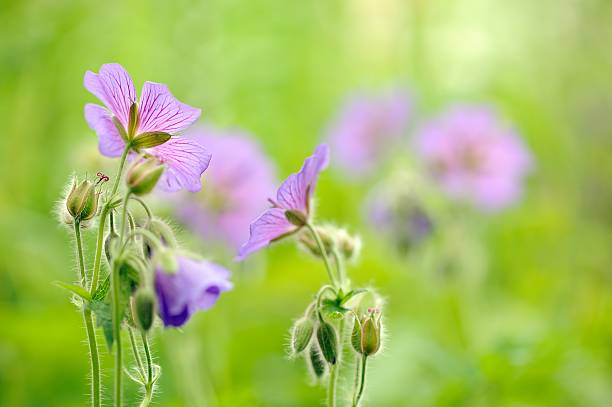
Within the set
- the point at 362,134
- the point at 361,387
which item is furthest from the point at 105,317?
the point at 362,134

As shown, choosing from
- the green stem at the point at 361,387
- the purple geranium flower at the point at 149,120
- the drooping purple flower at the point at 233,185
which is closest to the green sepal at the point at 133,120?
the purple geranium flower at the point at 149,120

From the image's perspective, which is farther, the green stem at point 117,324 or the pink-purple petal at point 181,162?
the pink-purple petal at point 181,162

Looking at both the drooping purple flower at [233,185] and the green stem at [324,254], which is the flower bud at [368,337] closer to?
the green stem at [324,254]

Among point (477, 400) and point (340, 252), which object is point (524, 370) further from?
point (340, 252)

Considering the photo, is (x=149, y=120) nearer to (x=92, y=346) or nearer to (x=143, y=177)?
(x=143, y=177)

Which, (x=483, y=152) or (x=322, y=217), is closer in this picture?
(x=483, y=152)

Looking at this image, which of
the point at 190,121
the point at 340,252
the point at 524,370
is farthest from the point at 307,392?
the point at 190,121

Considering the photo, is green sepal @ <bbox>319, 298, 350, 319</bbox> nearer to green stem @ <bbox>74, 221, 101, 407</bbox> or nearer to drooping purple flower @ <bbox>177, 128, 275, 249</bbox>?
green stem @ <bbox>74, 221, 101, 407</bbox>
